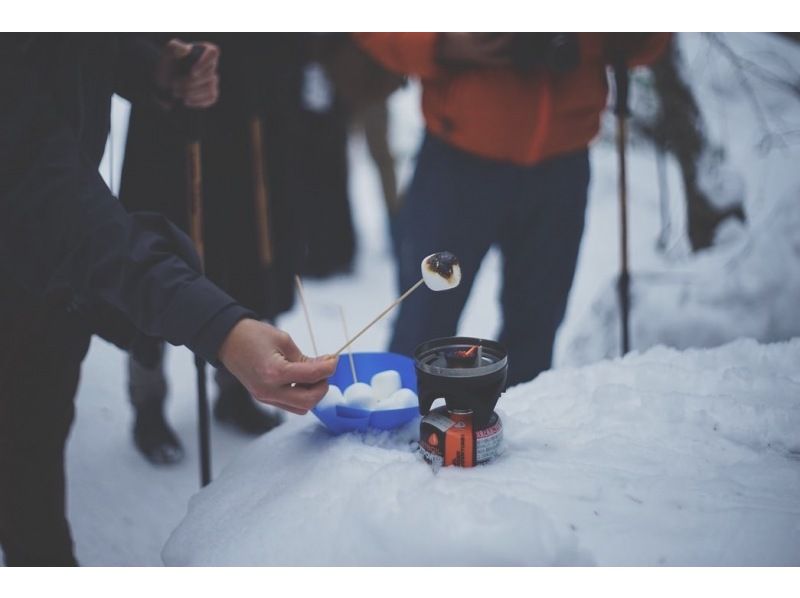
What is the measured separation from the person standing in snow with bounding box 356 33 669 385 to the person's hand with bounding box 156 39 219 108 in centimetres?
55

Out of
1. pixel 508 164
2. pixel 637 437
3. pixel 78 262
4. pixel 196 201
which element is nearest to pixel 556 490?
pixel 637 437

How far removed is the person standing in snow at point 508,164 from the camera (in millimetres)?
2119

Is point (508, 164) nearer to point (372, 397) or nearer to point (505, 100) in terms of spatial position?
point (505, 100)

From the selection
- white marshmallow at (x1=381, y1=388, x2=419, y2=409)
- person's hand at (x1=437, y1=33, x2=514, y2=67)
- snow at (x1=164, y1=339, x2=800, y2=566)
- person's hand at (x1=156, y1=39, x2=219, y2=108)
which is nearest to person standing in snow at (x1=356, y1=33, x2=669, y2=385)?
person's hand at (x1=437, y1=33, x2=514, y2=67)

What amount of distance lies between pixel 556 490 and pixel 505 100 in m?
1.41

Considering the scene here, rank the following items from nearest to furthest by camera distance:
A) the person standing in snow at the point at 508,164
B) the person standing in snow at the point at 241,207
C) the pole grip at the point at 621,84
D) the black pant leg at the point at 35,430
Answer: the black pant leg at the point at 35,430 → the person standing in snow at the point at 508,164 → the pole grip at the point at 621,84 → the person standing in snow at the point at 241,207

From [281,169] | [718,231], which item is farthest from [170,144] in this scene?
[718,231]

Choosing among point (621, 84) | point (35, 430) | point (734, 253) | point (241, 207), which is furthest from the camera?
point (734, 253)

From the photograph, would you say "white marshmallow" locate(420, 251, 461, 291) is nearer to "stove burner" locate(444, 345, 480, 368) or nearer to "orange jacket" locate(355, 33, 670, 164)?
"stove burner" locate(444, 345, 480, 368)

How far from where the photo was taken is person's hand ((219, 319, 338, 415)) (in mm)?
1160

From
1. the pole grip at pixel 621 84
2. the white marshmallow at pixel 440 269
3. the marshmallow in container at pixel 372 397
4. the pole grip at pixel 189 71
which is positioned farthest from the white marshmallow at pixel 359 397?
the pole grip at pixel 621 84

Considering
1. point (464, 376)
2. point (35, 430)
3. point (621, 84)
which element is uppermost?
point (621, 84)

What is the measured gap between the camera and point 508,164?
226cm

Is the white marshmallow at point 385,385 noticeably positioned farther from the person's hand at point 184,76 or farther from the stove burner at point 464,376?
the person's hand at point 184,76
